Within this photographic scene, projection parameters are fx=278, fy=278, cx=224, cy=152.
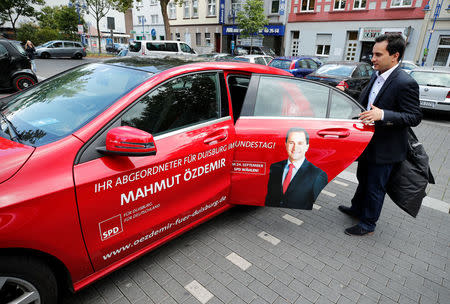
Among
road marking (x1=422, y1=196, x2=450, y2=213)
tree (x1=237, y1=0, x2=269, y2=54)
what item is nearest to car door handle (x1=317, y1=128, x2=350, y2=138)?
road marking (x1=422, y1=196, x2=450, y2=213)

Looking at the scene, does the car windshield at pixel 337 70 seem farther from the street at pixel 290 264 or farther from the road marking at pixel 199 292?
the road marking at pixel 199 292

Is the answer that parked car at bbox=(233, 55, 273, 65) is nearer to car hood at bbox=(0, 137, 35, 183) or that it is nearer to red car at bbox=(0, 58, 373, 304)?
red car at bbox=(0, 58, 373, 304)

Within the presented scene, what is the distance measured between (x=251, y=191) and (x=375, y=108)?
1290mm

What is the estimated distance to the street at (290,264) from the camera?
2.10 metres

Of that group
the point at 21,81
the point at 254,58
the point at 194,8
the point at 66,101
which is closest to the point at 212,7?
the point at 194,8

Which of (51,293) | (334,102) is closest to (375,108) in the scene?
(334,102)

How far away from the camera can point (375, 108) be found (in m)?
2.37

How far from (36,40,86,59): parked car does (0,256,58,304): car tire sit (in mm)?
28236

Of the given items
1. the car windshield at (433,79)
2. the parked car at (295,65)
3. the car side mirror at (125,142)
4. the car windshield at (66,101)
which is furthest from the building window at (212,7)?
the car side mirror at (125,142)

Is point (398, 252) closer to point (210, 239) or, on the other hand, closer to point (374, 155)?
point (374, 155)

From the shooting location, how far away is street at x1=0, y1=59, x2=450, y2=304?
2.10 meters

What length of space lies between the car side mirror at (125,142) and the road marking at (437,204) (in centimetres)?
372

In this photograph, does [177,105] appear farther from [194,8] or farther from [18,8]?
[18,8]

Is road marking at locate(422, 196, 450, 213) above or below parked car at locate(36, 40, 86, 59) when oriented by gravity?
below
